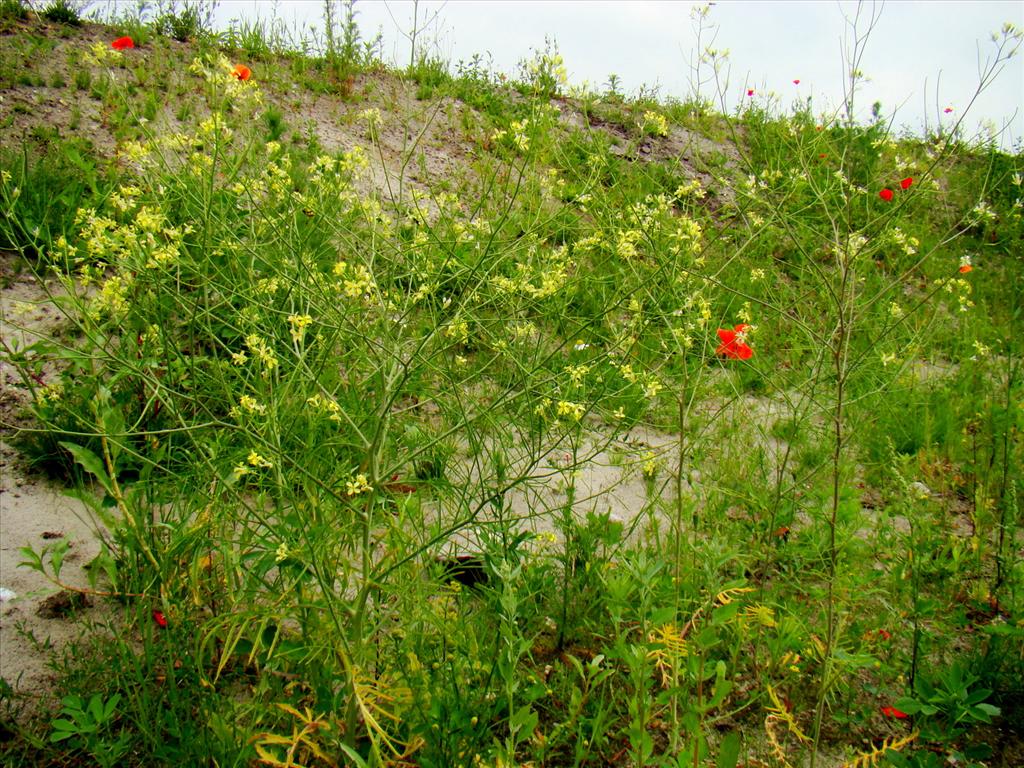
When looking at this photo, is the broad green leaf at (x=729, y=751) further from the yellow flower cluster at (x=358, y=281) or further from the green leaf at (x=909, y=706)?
the yellow flower cluster at (x=358, y=281)

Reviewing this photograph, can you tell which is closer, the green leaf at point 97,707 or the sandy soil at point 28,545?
the green leaf at point 97,707

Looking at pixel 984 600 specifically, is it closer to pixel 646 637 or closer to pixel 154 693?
pixel 646 637

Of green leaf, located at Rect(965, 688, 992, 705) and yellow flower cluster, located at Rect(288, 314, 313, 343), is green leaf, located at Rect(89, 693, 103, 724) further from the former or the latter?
green leaf, located at Rect(965, 688, 992, 705)

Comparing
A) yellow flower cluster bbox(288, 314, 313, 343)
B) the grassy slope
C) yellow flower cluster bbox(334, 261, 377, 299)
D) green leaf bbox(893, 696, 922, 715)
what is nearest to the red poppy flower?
the grassy slope

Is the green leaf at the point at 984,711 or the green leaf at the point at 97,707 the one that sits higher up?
the green leaf at the point at 984,711

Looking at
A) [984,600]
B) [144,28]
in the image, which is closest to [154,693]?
[984,600]

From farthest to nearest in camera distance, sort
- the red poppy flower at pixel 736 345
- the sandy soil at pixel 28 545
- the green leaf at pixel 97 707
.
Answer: the red poppy flower at pixel 736 345 < the sandy soil at pixel 28 545 < the green leaf at pixel 97 707

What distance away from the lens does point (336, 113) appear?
5.67m

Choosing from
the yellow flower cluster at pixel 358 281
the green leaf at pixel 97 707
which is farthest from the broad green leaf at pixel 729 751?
the green leaf at pixel 97 707

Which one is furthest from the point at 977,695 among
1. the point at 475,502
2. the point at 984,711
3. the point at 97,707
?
the point at 97,707

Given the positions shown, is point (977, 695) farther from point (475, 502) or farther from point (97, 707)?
point (97, 707)

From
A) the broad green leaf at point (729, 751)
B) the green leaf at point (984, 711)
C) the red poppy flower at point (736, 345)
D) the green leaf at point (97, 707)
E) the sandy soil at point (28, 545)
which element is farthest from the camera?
the red poppy flower at point (736, 345)

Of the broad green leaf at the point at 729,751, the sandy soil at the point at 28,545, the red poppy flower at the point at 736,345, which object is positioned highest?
the red poppy flower at the point at 736,345

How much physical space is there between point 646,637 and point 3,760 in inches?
58.7
